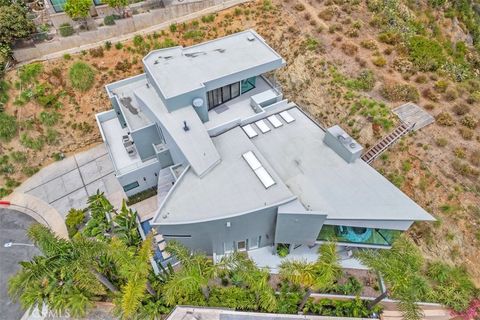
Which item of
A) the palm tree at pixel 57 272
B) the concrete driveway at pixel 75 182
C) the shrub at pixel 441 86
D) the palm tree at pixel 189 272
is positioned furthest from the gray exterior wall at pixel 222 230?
the shrub at pixel 441 86

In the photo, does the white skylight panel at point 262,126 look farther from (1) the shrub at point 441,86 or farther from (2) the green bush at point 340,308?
(1) the shrub at point 441,86

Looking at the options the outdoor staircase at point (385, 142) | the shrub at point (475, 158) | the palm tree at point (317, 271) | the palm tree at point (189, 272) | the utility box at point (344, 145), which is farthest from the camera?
the outdoor staircase at point (385, 142)

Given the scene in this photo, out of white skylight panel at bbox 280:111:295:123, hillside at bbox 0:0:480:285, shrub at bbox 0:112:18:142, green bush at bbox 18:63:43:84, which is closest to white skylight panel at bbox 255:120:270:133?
white skylight panel at bbox 280:111:295:123

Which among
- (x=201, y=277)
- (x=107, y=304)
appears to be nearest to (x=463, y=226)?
(x=201, y=277)

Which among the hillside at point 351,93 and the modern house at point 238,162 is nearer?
the modern house at point 238,162

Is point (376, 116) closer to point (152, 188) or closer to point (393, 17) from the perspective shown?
point (393, 17)

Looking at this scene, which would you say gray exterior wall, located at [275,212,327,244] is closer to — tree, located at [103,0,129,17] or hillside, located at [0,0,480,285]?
hillside, located at [0,0,480,285]

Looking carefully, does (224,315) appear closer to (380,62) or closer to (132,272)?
(132,272)
